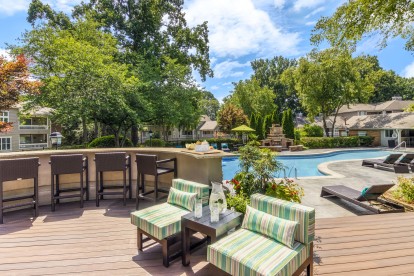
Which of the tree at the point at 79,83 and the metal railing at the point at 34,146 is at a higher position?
the tree at the point at 79,83

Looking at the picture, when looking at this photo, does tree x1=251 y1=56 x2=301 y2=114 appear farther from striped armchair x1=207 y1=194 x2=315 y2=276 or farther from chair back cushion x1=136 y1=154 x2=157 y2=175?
striped armchair x1=207 y1=194 x2=315 y2=276

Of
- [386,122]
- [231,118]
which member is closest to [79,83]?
[231,118]

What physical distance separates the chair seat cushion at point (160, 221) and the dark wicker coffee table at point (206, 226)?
0.49 feet

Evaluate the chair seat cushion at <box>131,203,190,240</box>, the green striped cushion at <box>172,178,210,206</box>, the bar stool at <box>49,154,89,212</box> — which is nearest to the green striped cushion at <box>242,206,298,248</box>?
the green striped cushion at <box>172,178,210,206</box>

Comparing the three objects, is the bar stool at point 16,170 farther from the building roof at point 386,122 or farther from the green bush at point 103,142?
the building roof at point 386,122

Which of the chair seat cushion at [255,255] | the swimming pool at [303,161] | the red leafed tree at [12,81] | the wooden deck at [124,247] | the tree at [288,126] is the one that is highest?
the red leafed tree at [12,81]

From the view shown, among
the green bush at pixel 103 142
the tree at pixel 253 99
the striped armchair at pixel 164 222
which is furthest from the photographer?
the tree at pixel 253 99

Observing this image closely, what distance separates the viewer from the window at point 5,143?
23.8 meters

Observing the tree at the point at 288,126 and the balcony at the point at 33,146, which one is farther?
the balcony at the point at 33,146

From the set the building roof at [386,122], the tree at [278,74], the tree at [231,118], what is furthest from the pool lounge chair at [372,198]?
the tree at [278,74]

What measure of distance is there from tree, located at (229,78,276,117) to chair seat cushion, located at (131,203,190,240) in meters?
27.7

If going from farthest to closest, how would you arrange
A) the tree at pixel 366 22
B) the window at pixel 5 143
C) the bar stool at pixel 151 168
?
1. the window at pixel 5 143
2. the tree at pixel 366 22
3. the bar stool at pixel 151 168

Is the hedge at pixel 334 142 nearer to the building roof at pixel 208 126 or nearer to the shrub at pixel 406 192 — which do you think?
the shrub at pixel 406 192

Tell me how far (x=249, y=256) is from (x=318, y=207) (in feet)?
13.5
